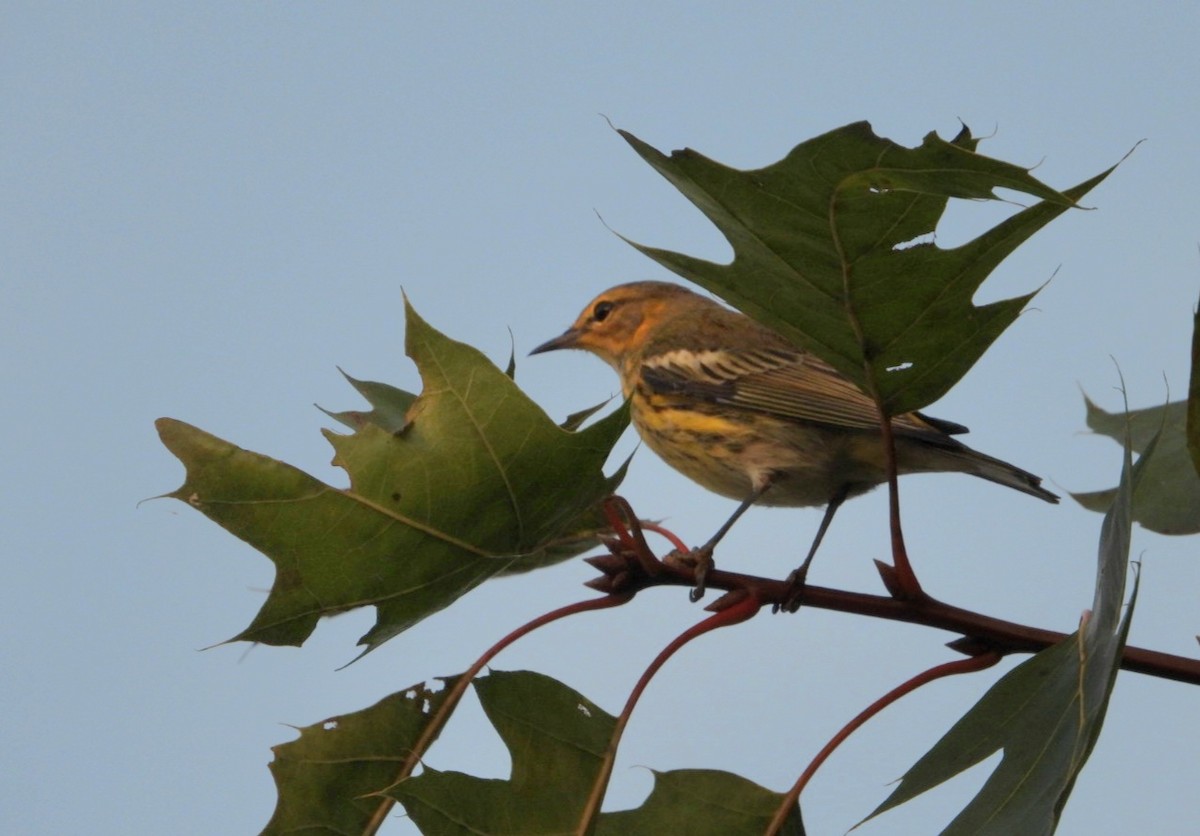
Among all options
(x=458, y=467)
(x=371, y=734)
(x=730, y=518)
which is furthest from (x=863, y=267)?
(x=730, y=518)

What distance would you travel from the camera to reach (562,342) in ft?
23.4

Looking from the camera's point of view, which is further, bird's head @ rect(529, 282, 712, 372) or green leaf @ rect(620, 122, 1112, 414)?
bird's head @ rect(529, 282, 712, 372)

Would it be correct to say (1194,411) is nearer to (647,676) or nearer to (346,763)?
(647,676)

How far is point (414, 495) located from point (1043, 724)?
1193 mm

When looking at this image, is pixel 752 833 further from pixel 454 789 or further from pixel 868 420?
pixel 868 420

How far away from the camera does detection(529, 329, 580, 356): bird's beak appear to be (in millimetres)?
7070

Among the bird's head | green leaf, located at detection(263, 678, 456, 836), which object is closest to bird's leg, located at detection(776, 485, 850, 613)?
green leaf, located at detection(263, 678, 456, 836)

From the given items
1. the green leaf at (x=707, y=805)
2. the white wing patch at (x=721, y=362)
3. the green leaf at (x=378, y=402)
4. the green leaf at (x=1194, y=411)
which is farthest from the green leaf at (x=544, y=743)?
the white wing patch at (x=721, y=362)

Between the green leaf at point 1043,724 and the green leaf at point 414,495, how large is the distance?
2.63ft

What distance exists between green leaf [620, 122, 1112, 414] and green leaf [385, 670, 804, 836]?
86cm

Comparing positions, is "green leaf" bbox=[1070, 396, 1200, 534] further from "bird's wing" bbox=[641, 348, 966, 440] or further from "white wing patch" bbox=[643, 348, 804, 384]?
"white wing patch" bbox=[643, 348, 804, 384]

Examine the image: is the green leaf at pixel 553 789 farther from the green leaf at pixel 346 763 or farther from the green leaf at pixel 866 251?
the green leaf at pixel 866 251

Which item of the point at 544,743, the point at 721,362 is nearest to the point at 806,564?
the point at 544,743

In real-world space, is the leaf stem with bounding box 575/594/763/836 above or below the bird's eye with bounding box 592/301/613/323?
below
